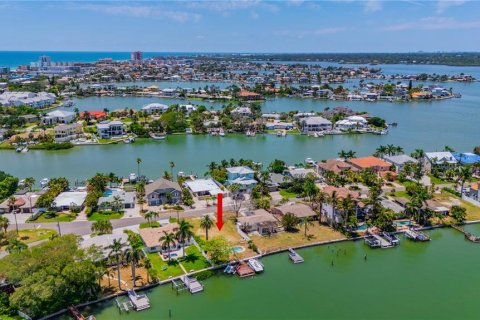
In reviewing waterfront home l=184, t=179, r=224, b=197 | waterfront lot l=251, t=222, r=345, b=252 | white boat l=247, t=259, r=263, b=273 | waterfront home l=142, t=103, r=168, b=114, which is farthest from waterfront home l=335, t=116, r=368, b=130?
white boat l=247, t=259, r=263, b=273

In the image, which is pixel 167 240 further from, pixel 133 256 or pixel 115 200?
pixel 115 200

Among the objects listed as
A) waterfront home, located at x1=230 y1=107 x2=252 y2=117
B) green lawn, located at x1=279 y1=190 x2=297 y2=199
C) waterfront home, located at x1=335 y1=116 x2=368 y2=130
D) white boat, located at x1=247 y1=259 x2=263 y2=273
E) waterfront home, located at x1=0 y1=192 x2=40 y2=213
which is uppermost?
waterfront home, located at x1=230 y1=107 x2=252 y2=117


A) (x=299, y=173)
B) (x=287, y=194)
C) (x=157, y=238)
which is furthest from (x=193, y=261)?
(x=299, y=173)

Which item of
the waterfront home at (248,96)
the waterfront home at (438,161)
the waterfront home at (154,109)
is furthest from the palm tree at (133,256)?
the waterfront home at (248,96)

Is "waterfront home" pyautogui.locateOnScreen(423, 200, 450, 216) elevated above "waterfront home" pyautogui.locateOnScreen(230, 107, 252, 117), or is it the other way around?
"waterfront home" pyautogui.locateOnScreen(230, 107, 252, 117)

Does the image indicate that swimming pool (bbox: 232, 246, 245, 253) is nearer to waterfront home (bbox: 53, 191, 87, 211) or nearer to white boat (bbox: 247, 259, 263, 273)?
white boat (bbox: 247, 259, 263, 273)

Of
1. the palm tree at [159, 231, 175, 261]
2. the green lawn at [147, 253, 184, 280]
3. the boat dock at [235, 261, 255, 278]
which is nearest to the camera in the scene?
the green lawn at [147, 253, 184, 280]
